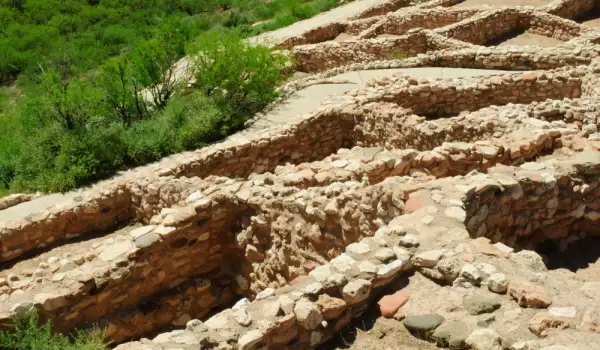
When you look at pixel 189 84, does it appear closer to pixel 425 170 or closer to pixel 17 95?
pixel 425 170

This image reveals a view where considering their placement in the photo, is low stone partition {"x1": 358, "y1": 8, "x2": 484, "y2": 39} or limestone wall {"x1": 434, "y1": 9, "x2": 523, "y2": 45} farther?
low stone partition {"x1": 358, "y1": 8, "x2": 484, "y2": 39}

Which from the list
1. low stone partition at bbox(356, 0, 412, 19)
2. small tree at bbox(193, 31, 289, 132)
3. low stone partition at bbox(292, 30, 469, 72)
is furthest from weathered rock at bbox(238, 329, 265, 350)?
low stone partition at bbox(356, 0, 412, 19)

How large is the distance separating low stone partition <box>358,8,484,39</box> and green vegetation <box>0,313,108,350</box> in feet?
49.8

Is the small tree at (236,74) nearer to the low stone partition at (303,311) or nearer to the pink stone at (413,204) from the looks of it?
the pink stone at (413,204)

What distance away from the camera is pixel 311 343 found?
4578 mm

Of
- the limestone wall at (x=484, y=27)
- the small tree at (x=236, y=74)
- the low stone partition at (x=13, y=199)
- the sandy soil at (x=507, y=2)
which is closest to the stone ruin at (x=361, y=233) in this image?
the low stone partition at (x=13, y=199)

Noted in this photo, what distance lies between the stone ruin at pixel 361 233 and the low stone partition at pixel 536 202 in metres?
0.02

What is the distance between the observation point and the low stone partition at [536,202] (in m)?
5.97

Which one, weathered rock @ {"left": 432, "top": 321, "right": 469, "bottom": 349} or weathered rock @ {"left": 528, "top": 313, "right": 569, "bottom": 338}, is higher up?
weathered rock @ {"left": 528, "top": 313, "right": 569, "bottom": 338}

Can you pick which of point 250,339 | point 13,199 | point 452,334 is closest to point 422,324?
point 452,334

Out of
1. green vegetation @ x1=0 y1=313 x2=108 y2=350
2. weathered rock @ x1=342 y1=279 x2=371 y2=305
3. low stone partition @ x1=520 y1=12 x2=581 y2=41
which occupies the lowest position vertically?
low stone partition @ x1=520 y1=12 x2=581 y2=41

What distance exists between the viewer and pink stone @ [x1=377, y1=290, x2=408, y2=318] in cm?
475

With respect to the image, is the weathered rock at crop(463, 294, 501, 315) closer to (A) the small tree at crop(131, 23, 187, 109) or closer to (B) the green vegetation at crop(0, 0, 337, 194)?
(B) the green vegetation at crop(0, 0, 337, 194)

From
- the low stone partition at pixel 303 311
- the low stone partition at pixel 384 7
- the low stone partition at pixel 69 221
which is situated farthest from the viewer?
the low stone partition at pixel 384 7
